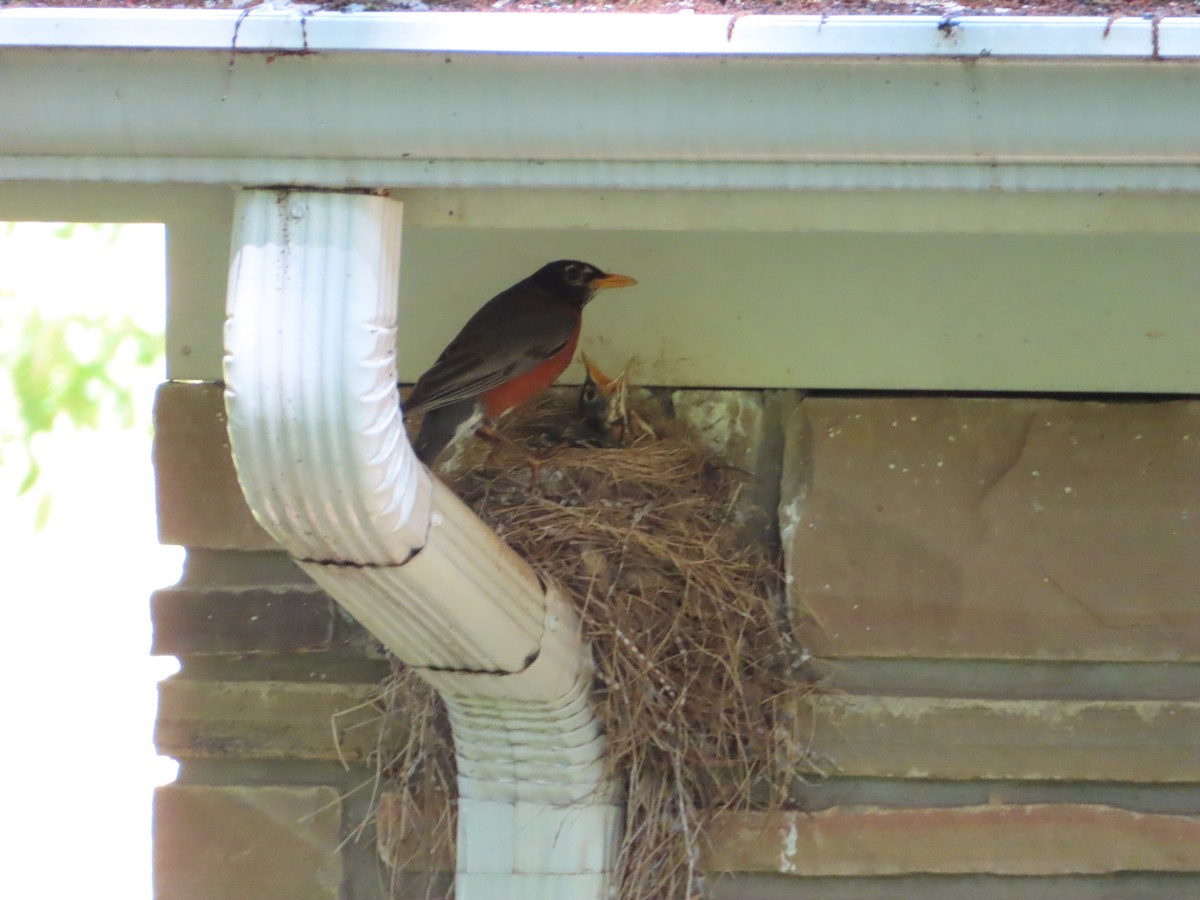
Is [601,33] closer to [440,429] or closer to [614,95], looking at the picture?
[614,95]

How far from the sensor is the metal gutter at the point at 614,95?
154 cm

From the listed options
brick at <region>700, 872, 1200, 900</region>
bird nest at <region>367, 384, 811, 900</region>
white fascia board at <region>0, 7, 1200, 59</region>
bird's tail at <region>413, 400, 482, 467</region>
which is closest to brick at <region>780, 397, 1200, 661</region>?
bird nest at <region>367, 384, 811, 900</region>

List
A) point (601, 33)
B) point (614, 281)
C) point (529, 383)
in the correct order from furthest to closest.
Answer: point (529, 383) < point (614, 281) < point (601, 33)

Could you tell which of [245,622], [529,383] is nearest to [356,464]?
[245,622]

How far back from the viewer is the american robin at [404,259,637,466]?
2646 mm

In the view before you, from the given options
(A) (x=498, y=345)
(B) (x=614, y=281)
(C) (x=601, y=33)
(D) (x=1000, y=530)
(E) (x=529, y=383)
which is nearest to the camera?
(C) (x=601, y=33)

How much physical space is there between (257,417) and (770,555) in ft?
4.29

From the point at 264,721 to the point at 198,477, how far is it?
0.50 metres

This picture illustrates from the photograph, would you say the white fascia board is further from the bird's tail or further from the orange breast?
the orange breast

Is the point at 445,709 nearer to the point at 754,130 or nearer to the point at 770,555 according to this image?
the point at 770,555

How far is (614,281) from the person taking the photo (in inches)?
105

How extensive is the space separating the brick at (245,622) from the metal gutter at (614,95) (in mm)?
1191

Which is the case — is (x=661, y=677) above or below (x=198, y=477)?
below

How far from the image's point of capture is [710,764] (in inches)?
97.5
